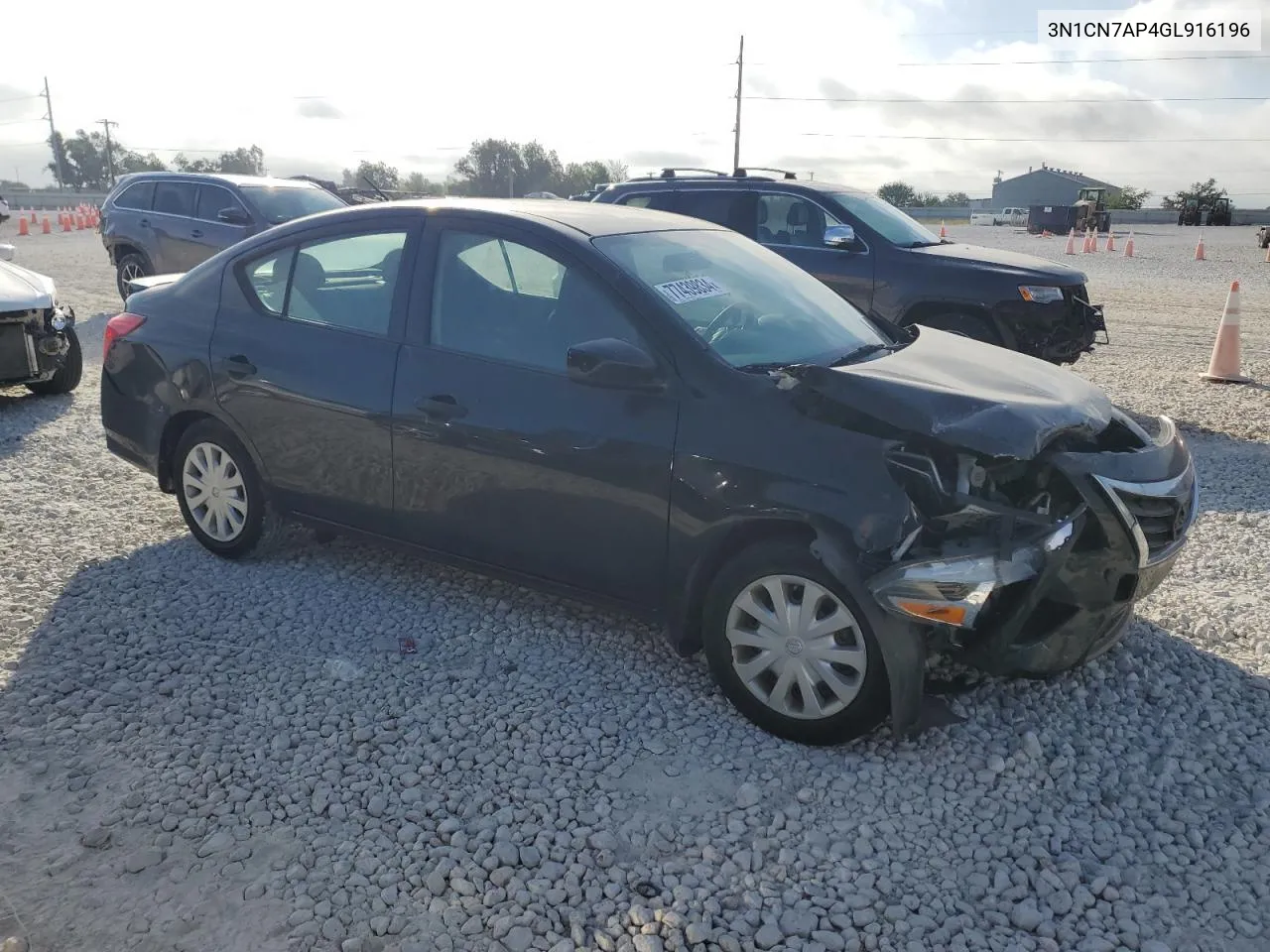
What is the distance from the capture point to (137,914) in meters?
2.58

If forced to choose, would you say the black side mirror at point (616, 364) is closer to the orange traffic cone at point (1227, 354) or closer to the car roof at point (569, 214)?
the car roof at point (569, 214)

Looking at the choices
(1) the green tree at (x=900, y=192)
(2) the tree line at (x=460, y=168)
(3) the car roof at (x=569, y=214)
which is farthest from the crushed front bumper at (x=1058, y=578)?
(1) the green tree at (x=900, y=192)

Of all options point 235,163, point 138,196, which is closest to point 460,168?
point 235,163

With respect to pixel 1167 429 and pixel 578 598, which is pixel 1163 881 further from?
pixel 578 598

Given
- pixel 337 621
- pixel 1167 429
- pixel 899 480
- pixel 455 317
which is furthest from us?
pixel 337 621

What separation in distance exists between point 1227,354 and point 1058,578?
25.1 ft

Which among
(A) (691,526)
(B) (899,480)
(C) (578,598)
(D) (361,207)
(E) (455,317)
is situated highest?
(D) (361,207)

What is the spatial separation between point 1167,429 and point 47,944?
3.87 meters

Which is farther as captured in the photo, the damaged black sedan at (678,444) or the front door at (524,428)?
the front door at (524,428)

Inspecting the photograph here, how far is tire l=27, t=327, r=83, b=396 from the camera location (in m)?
7.96

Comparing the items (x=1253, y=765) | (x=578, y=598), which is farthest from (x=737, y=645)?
(x=1253, y=765)

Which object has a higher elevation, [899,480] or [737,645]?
[899,480]

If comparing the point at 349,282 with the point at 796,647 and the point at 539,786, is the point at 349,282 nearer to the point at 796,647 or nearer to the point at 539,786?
the point at 539,786

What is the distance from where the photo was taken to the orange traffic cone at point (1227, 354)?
30.4 feet
